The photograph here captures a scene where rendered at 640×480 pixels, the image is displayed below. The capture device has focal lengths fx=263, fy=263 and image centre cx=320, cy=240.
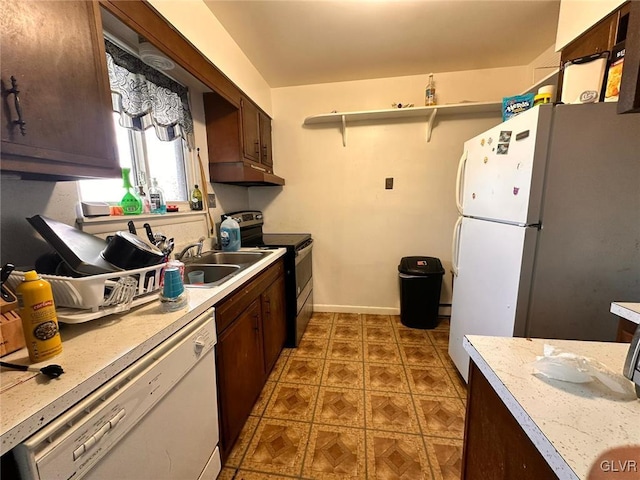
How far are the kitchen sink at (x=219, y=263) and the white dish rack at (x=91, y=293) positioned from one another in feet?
1.81

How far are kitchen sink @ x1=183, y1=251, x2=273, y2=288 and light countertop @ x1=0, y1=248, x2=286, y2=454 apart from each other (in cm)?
55

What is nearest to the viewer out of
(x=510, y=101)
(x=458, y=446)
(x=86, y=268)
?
(x=86, y=268)

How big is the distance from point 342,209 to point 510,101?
164cm

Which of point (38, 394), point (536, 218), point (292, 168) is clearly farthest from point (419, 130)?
point (38, 394)

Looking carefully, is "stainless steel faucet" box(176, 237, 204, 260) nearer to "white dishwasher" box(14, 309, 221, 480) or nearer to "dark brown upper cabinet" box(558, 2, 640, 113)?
"white dishwasher" box(14, 309, 221, 480)

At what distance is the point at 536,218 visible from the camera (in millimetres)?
1238

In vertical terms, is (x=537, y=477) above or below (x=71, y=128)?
below

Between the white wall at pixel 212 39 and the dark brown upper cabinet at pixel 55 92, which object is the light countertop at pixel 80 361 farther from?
the white wall at pixel 212 39

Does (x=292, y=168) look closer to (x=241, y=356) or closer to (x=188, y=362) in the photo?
(x=241, y=356)

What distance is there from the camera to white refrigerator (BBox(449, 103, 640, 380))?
3.86 ft

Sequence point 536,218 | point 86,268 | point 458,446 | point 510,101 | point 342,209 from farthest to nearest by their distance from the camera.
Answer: point 342,209 → point 510,101 → point 458,446 → point 536,218 → point 86,268

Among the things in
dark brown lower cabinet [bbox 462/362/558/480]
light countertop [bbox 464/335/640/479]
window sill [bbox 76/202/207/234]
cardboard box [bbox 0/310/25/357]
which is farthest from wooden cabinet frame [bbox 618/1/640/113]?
window sill [bbox 76/202/207/234]

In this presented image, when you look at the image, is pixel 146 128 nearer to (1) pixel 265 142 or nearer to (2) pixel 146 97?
(2) pixel 146 97

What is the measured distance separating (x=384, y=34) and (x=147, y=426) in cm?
256
